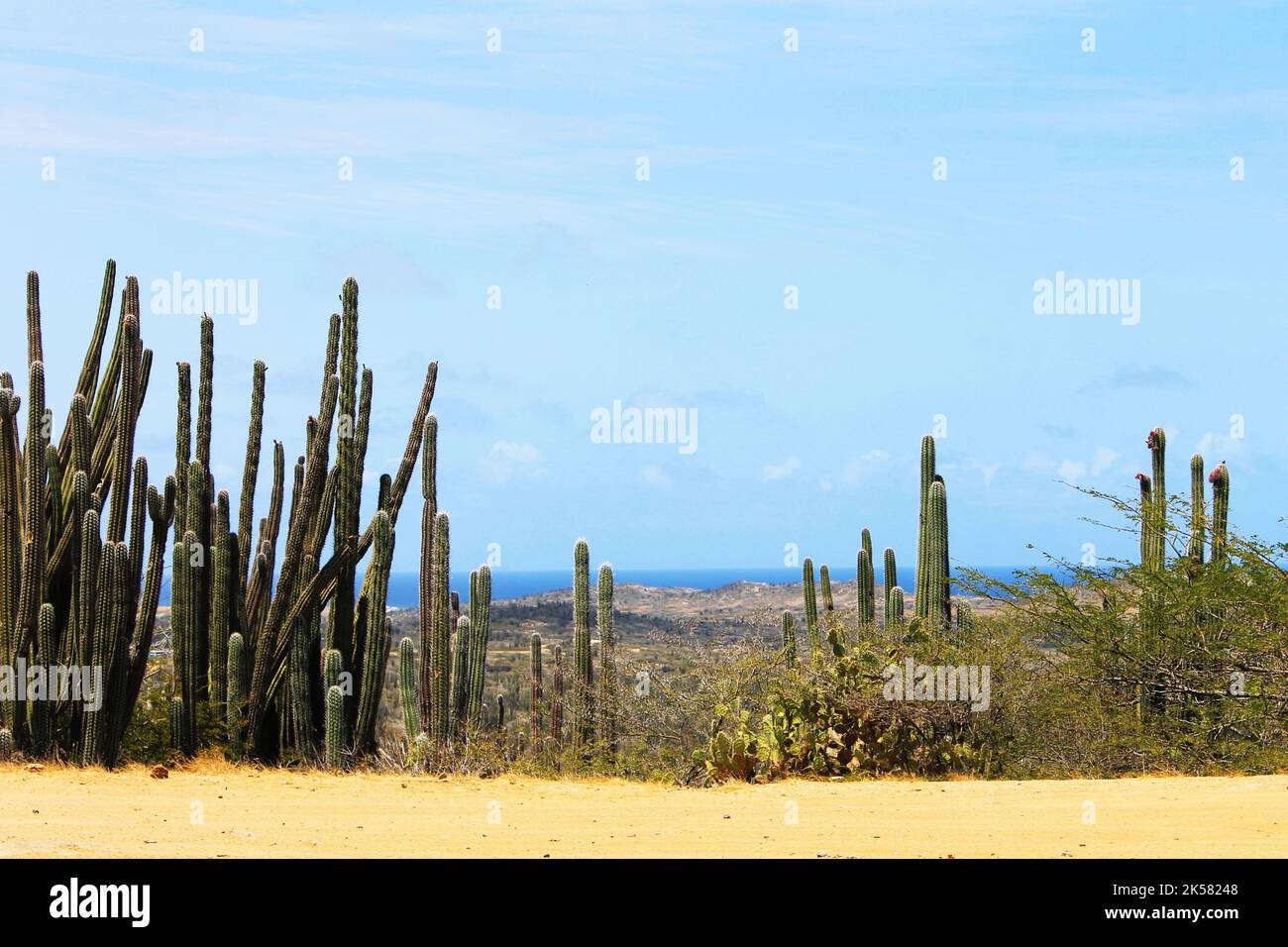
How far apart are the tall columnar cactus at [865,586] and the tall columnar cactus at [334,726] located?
5.06 metres

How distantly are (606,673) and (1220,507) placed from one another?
6210 mm

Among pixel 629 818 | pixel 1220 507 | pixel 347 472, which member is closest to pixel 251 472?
pixel 347 472

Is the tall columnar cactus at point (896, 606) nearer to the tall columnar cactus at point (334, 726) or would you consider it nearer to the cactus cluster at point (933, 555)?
the cactus cluster at point (933, 555)

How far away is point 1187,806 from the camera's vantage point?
9273 mm

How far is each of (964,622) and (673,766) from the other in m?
3.05

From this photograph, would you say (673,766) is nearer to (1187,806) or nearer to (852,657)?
(852,657)

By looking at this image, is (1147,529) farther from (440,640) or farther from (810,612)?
(440,640)

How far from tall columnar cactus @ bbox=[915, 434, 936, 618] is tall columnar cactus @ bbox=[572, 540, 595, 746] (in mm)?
3208

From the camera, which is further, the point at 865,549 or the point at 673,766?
the point at 865,549

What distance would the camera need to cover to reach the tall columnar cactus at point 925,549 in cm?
1326

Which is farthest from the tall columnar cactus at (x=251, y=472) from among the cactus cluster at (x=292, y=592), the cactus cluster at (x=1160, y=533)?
the cactus cluster at (x=1160, y=533)

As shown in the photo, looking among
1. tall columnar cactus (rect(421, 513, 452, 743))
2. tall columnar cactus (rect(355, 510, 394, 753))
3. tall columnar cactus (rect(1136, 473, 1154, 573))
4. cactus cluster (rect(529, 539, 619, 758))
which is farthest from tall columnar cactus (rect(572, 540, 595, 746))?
tall columnar cactus (rect(1136, 473, 1154, 573))

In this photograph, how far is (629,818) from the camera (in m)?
9.51

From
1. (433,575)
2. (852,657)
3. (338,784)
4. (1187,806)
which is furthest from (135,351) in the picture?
(1187,806)
